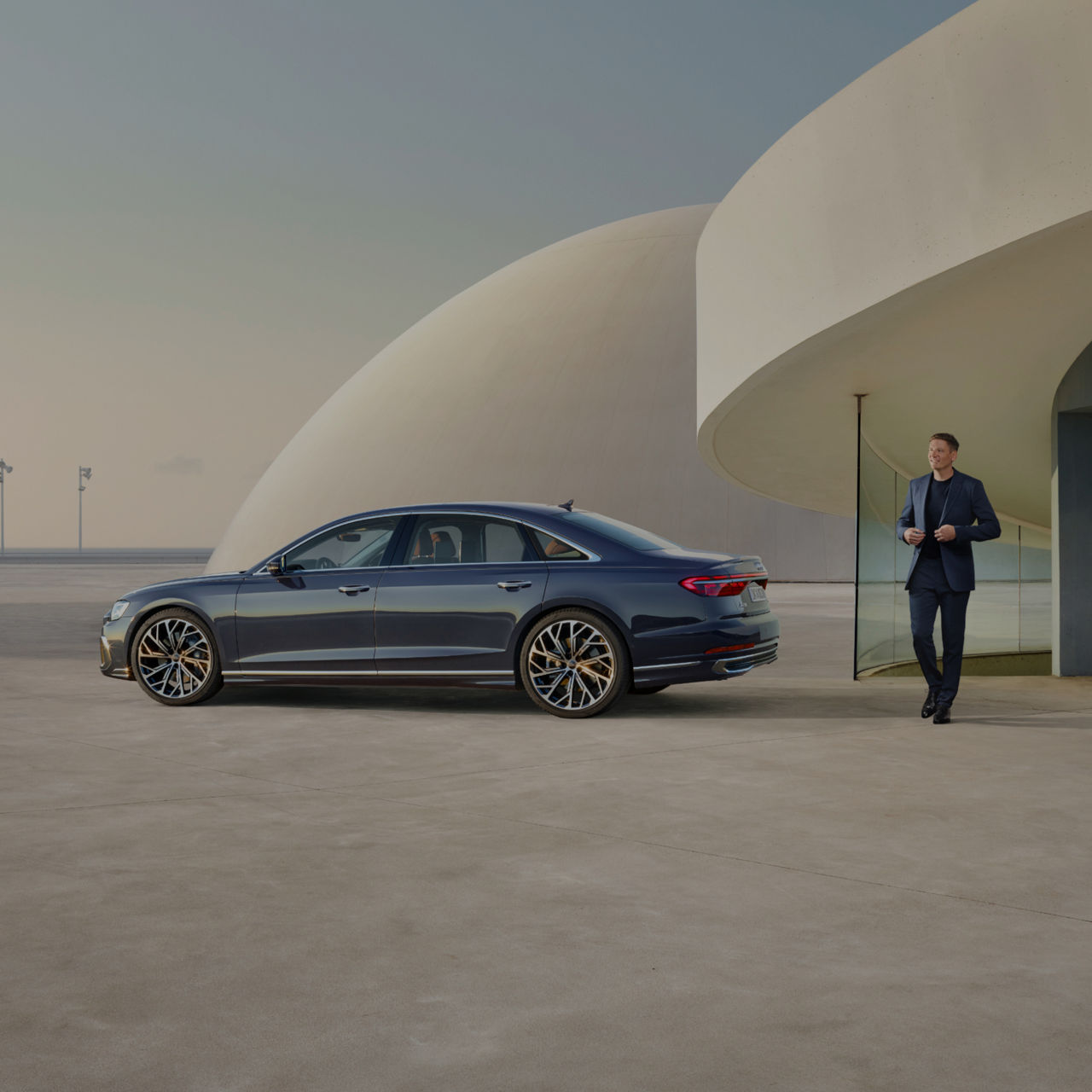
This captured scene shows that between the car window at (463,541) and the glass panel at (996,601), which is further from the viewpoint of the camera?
the glass panel at (996,601)

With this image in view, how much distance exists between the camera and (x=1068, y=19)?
7754 millimetres

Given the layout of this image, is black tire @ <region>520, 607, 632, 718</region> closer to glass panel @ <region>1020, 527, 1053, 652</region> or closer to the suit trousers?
the suit trousers

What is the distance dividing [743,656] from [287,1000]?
232 inches

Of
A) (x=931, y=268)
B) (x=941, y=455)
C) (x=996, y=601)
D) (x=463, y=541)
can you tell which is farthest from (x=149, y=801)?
(x=996, y=601)

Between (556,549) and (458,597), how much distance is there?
2.58ft

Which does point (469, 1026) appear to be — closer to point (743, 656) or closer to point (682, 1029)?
point (682, 1029)

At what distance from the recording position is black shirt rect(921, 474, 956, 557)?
882 centimetres

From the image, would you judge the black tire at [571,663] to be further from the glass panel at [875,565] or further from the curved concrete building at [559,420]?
the curved concrete building at [559,420]

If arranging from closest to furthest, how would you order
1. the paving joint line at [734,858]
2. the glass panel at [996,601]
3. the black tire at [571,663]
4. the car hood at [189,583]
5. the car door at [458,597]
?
the paving joint line at [734,858] → the black tire at [571,663] → the car door at [458,597] → the car hood at [189,583] → the glass panel at [996,601]

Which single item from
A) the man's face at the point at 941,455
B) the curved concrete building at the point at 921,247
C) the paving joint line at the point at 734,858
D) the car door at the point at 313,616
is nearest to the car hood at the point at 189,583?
the car door at the point at 313,616

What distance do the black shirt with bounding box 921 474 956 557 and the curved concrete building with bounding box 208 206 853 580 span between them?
26101 mm

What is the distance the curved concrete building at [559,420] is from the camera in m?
36.3

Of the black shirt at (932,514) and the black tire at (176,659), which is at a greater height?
the black shirt at (932,514)

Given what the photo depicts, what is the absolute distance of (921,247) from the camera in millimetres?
8750
